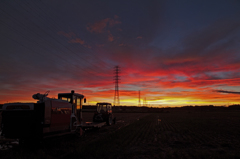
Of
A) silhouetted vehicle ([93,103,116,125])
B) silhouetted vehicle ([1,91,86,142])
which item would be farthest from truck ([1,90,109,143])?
silhouetted vehicle ([93,103,116,125])

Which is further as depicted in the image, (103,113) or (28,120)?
(103,113)

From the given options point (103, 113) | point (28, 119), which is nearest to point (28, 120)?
point (28, 119)

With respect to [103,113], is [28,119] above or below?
above

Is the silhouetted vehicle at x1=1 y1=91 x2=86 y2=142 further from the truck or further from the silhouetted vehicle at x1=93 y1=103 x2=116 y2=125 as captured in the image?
the silhouetted vehicle at x1=93 y1=103 x2=116 y2=125

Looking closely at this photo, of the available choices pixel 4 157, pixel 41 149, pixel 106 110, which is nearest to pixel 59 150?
pixel 41 149

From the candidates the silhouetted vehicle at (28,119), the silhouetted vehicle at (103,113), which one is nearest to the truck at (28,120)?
the silhouetted vehicle at (28,119)

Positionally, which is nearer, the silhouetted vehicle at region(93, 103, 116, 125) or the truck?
the truck

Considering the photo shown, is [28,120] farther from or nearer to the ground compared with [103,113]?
farther from the ground

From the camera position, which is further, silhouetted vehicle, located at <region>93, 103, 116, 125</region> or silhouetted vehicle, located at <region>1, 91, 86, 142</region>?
silhouetted vehicle, located at <region>93, 103, 116, 125</region>

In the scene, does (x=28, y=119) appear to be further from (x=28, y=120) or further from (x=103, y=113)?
(x=103, y=113)

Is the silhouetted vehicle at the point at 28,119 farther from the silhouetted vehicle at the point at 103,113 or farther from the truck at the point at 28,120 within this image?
the silhouetted vehicle at the point at 103,113

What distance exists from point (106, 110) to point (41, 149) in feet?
40.4

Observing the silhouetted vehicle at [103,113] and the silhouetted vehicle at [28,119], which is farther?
the silhouetted vehicle at [103,113]

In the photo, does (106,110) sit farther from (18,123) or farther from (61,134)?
(18,123)
